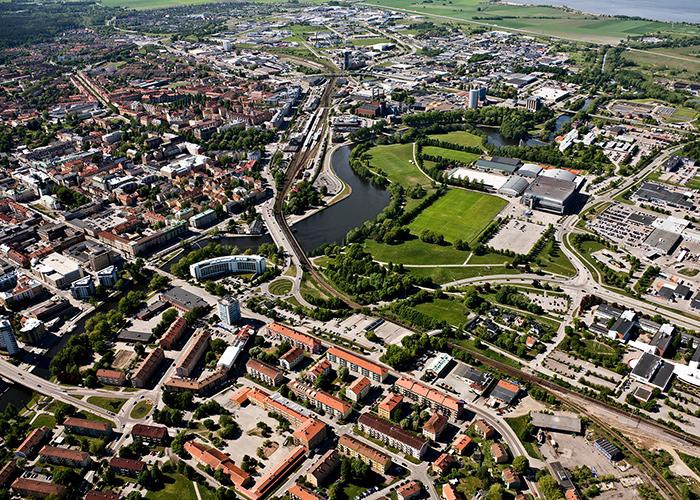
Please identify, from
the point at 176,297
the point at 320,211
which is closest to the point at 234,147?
the point at 320,211

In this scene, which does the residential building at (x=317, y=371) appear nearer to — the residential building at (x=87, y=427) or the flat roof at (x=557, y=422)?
the residential building at (x=87, y=427)

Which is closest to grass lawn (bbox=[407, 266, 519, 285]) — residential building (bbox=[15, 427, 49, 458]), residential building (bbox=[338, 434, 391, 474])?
residential building (bbox=[338, 434, 391, 474])

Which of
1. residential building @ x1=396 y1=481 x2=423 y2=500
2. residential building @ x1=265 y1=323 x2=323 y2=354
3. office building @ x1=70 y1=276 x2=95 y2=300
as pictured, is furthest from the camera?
office building @ x1=70 y1=276 x2=95 y2=300

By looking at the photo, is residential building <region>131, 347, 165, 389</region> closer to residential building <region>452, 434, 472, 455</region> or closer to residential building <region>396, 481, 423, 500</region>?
residential building <region>396, 481, 423, 500</region>

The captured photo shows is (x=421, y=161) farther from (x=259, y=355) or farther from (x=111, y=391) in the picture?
(x=111, y=391)

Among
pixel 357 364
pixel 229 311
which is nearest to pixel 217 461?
pixel 357 364

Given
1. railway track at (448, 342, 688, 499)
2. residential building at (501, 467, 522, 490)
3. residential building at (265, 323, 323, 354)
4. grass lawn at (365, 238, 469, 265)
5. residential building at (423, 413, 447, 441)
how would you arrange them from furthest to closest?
1. grass lawn at (365, 238, 469, 265)
2. residential building at (265, 323, 323, 354)
3. residential building at (423, 413, 447, 441)
4. railway track at (448, 342, 688, 499)
5. residential building at (501, 467, 522, 490)

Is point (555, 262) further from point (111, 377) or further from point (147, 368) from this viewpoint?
point (111, 377)
